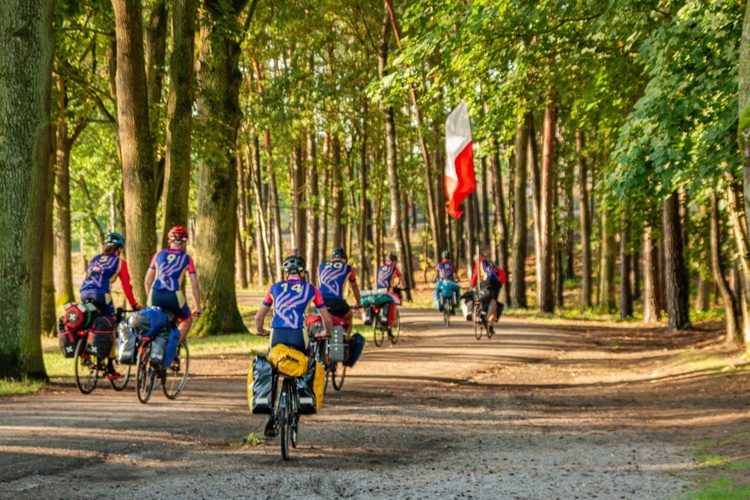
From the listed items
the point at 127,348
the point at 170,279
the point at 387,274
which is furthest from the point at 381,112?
the point at 127,348

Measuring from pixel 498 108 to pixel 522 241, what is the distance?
13487 millimetres

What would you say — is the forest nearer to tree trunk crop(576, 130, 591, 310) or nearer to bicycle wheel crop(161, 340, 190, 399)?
tree trunk crop(576, 130, 591, 310)

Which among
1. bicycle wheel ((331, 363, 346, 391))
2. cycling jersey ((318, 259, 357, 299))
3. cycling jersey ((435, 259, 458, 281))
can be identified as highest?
cycling jersey ((435, 259, 458, 281))

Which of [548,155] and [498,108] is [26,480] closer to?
[498,108]

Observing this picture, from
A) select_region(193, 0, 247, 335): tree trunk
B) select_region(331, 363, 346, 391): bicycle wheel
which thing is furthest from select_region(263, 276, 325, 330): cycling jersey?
select_region(193, 0, 247, 335): tree trunk

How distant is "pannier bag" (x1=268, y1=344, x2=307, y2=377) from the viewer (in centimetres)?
855

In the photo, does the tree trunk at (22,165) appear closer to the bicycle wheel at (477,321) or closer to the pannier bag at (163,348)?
the pannier bag at (163,348)

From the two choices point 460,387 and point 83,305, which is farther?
point 460,387

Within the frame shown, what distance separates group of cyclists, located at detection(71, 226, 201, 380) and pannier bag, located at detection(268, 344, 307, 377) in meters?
3.49

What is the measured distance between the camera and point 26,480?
7.19 metres

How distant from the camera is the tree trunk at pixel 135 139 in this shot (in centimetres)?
1717

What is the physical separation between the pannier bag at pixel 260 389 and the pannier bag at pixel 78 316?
16.2ft

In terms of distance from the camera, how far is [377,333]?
2173 centimetres

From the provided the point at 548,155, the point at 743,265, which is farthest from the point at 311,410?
the point at 548,155
